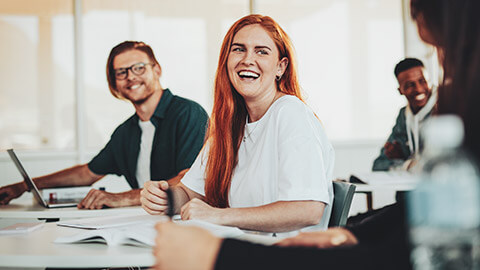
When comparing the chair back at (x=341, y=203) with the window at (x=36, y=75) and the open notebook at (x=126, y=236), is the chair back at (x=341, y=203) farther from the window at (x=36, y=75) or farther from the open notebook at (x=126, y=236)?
the window at (x=36, y=75)

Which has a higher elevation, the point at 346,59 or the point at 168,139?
the point at 346,59

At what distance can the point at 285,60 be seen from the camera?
83.7 inches

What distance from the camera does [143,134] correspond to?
10.3 ft

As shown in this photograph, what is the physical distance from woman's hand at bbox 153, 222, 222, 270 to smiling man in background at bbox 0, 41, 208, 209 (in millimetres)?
1849

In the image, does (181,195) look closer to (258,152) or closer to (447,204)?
(258,152)

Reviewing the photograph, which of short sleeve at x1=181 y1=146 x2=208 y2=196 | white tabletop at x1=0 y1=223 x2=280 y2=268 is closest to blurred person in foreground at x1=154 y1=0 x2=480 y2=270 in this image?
white tabletop at x1=0 y1=223 x2=280 y2=268

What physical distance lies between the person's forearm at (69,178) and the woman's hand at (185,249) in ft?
7.65

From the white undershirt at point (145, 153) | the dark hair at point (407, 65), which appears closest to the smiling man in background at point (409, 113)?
the dark hair at point (407, 65)

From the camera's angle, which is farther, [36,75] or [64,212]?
[36,75]

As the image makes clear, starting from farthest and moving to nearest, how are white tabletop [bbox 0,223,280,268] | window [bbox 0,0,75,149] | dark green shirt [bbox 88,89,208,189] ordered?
1. window [bbox 0,0,75,149]
2. dark green shirt [bbox 88,89,208,189]
3. white tabletop [bbox 0,223,280,268]

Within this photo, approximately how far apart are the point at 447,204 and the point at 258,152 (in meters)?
1.22

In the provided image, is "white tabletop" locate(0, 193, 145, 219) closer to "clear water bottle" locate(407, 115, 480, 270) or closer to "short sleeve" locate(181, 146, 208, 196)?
"short sleeve" locate(181, 146, 208, 196)

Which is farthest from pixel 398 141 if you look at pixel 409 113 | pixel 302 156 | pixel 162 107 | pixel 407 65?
pixel 302 156

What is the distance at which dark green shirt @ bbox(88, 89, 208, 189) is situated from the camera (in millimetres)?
2891
